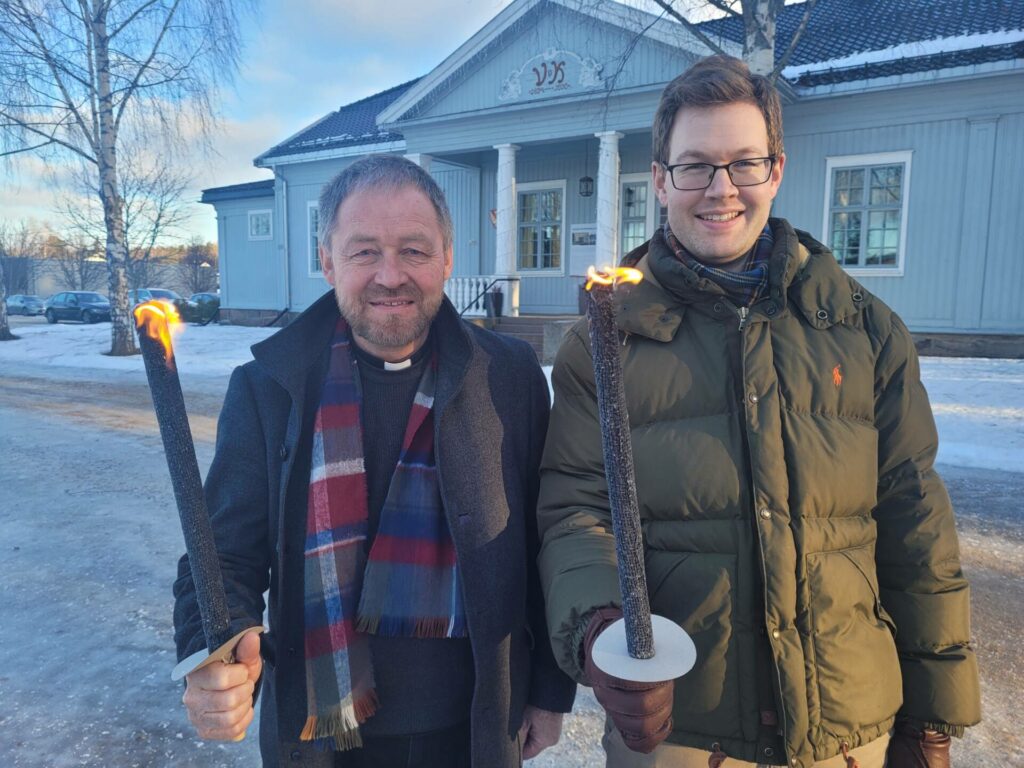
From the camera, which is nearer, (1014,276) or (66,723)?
(66,723)

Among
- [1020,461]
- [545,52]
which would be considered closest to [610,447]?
[1020,461]

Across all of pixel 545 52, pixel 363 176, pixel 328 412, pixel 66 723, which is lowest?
pixel 66 723

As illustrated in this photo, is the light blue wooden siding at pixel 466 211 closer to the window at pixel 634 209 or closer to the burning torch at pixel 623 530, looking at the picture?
the window at pixel 634 209

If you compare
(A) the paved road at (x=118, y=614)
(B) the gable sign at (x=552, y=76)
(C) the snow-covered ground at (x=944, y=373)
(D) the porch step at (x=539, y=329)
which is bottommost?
(A) the paved road at (x=118, y=614)

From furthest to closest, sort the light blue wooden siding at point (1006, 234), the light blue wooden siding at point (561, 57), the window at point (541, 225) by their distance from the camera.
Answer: the window at point (541, 225), the light blue wooden siding at point (561, 57), the light blue wooden siding at point (1006, 234)

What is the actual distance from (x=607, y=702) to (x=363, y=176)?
1.32 meters

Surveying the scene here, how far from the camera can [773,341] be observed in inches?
61.4

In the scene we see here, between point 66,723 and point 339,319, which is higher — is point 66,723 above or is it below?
below

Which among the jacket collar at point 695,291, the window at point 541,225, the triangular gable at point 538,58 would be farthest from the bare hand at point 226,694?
the window at point 541,225

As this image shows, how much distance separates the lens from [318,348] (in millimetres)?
1791

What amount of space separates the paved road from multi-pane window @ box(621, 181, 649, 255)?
1078cm

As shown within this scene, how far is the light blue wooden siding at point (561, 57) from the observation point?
13836 mm

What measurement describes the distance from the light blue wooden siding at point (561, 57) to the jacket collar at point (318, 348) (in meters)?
12.5

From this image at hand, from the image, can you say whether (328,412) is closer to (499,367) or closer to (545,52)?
(499,367)
